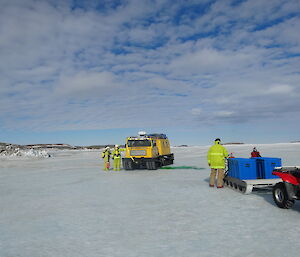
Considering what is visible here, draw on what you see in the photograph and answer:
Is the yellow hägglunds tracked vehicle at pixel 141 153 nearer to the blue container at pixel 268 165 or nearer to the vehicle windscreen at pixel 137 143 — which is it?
the vehicle windscreen at pixel 137 143

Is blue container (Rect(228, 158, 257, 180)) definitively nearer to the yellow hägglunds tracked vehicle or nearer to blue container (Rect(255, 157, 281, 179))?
blue container (Rect(255, 157, 281, 179))

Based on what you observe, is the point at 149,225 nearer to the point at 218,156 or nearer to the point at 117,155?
the point at 218,156

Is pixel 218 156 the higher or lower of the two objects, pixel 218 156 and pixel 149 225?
the higher

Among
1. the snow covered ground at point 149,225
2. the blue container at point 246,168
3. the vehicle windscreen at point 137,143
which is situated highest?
the vehicle windscreen at point 137,143

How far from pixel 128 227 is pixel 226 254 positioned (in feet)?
6.79

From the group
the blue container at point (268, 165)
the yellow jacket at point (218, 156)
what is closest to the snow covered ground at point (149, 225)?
the blue container at point (268, 165)

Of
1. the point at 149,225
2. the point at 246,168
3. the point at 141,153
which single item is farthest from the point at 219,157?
the point at 141,153

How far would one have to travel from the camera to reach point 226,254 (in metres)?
4.07

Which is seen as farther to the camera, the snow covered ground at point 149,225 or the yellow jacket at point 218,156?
the yellow jacket at point 218,156

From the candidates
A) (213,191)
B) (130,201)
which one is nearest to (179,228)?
(130,201)

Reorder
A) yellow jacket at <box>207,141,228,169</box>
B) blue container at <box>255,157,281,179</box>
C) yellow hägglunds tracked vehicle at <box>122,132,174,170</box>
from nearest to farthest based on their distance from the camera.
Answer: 1. blue container at <box>255,157,281,179</box>
2. yellow jacket at <box>207,141,228,169</box>
3. yellow hägglunds tracked vehicle at <box>122,132,174,170</box>

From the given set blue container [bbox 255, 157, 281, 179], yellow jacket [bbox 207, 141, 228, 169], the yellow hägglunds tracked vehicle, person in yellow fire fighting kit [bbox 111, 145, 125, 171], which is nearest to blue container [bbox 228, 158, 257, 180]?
blue container [bbox 255, 157, 281, 179]

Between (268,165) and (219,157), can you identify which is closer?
(268,165)

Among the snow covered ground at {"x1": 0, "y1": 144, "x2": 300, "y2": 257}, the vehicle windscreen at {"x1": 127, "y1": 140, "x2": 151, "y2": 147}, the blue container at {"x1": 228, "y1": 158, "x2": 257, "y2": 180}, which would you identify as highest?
the vehicle windscreen at {"x1": 127, "y1": 140, "x2": 151, "y2": 147}
